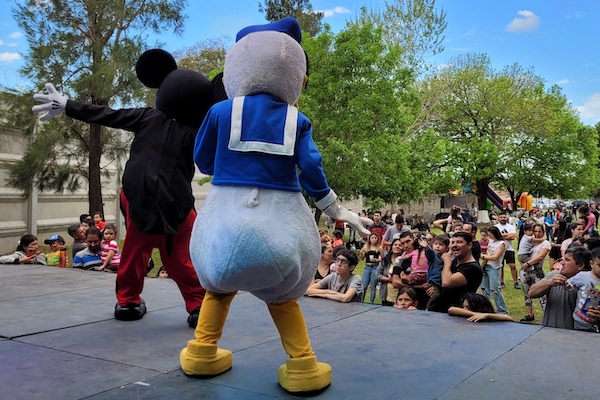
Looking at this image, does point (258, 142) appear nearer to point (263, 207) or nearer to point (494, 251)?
point (263, 207)

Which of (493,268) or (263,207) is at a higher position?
(263,207)

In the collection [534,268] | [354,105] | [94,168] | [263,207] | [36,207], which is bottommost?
[534,268]

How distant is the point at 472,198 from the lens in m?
39.8

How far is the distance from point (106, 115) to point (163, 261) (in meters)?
1.04

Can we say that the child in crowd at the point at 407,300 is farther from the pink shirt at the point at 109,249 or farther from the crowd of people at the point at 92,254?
the pink shirt at the point at 109,249

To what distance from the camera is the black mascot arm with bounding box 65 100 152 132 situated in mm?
3619

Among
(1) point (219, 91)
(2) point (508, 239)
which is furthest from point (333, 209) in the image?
(2) point (508, 239)

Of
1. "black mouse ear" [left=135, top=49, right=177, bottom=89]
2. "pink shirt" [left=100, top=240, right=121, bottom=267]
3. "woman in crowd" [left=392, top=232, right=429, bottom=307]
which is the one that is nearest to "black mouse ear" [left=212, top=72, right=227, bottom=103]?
"black mouse ear" [left=135, top=49, right=177, bottom=89]

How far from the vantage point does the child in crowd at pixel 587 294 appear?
426 centimetres

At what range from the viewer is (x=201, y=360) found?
9.21 feet

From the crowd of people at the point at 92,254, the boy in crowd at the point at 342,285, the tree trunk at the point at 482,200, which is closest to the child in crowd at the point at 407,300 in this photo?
the boy in crowd at the point at 342,285

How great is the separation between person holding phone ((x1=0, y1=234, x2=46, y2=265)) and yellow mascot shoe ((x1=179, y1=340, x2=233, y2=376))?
18.5 ft

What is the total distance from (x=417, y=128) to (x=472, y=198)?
17.1 meters

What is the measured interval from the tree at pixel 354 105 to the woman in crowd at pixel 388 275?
21.5ft
